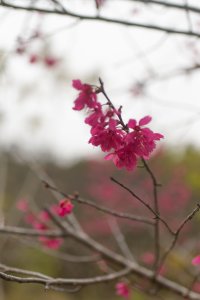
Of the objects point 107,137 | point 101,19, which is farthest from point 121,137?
point 101,19

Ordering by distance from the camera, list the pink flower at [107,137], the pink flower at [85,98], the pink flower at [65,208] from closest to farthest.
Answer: the pink flower at [107,137] → the pink flower at [85,98] → the pink flower at [65,208]

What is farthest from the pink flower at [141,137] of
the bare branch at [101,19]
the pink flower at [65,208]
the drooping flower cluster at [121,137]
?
the bare branch at [101,19]

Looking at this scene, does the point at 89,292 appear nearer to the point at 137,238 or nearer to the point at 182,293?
the point at 137,238

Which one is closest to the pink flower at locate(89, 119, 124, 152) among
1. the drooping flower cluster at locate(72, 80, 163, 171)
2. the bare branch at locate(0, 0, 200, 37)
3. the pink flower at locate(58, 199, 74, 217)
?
the drooping flower cluster at locate(72, 80, 163, 171)

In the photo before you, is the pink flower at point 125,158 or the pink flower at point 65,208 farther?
the pink flower at point 65,208

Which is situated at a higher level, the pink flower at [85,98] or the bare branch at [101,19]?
the bare branch at [101,19]

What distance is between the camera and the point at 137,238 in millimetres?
11617

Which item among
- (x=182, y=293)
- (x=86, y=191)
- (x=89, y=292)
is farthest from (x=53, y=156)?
(x=182, y=293)

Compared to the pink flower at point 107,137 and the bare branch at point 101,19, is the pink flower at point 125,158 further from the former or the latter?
the bare branch at point 101,19

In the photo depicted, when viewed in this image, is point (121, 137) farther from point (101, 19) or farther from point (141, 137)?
point (101, 19)

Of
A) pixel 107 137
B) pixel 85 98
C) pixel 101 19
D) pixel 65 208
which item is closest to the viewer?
pixel 107 137

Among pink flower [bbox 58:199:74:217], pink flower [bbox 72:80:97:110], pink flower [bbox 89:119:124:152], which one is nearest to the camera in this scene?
pink flower [bbox 89:119:124:152]

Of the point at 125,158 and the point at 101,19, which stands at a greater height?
the point at 101,19

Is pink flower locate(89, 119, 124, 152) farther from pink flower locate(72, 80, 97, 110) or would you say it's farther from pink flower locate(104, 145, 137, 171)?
pink flower locate(72, 80, 97, 110)
